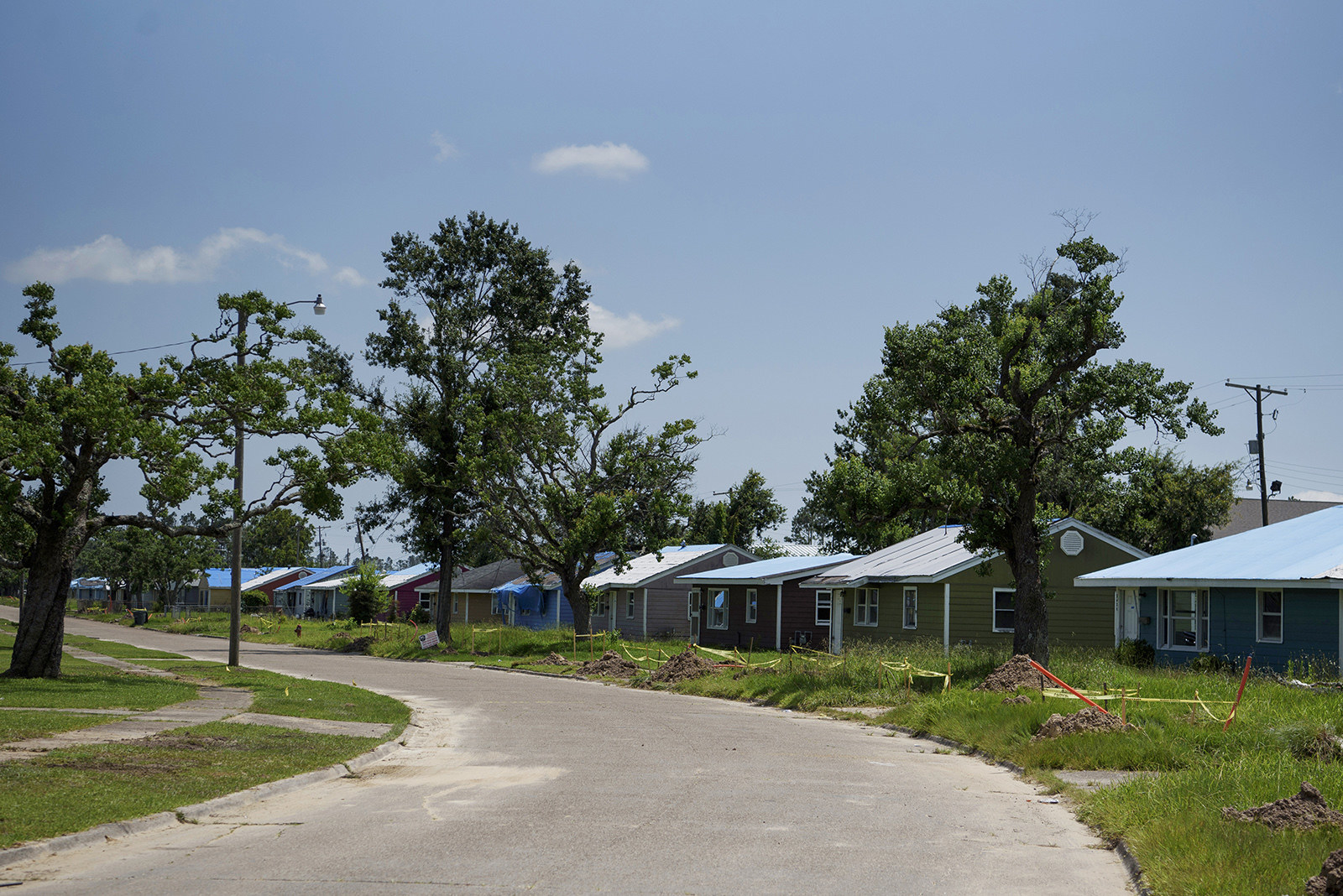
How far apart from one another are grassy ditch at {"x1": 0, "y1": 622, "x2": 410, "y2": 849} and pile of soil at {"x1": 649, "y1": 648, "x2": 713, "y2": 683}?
29.7 feet

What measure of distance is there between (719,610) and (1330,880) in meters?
43.3

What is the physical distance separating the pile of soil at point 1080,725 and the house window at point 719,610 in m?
33.5

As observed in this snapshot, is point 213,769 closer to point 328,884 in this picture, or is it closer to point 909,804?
point 328,884

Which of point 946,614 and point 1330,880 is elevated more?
point 946,614

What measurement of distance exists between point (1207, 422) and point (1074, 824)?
16262 millimetres

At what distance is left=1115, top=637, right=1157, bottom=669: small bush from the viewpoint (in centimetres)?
2830

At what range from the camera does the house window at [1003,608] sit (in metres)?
34.0

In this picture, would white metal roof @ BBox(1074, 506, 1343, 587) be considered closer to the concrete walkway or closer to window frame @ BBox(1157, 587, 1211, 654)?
window frame @ BBox(1157, 587, 1211, 654)

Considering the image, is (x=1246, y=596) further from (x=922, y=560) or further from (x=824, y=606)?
(x=824, y=606)

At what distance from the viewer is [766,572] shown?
1761 inches

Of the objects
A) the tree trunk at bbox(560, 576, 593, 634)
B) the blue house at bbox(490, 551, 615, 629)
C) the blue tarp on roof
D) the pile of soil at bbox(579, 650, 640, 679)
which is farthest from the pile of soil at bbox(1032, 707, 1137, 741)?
the blue tarp on roof

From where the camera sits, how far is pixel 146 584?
9612cm

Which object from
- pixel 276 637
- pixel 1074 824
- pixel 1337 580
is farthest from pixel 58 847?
pixel 276 637

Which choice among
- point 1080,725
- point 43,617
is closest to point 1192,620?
point 1080,725
